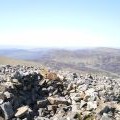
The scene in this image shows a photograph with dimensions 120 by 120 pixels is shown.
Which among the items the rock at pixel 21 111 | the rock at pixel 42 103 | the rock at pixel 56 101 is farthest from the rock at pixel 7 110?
the rock at pixel 56 101

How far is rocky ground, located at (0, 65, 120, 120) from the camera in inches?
869

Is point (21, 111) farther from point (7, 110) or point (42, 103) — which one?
point (42, 103)

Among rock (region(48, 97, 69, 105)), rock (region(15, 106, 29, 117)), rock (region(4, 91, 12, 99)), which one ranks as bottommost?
rock (region(15, 106, 29, 117))

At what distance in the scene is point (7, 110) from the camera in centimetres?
2227

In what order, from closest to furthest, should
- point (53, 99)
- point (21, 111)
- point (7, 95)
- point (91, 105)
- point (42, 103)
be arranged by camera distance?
1. point (91, 105)
2. point (21, 111)
3. point (7, 95)
4. point (53, 99)
5. point (42, 103)

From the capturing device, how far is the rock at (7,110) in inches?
866

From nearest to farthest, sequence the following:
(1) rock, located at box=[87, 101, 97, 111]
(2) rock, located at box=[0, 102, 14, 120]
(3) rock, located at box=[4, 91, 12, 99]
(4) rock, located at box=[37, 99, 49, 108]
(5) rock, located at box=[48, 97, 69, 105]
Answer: (2) rock, located at box=[0, 102, 14, 120] → (1) rock, located at box=[87, 101, 97, 111] → (3) rock, located at box=[4, 91, 12, 99] → (5) rock, located at box=[48, 97, 69, 105] → (4) rock, located at box=[37, 99, 49, 108]

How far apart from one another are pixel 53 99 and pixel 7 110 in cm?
420

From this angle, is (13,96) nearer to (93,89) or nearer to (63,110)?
(63,110)

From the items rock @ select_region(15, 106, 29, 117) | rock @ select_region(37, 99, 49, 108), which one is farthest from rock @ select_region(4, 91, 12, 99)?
rock @ select_region(37, 99, 49, 108)

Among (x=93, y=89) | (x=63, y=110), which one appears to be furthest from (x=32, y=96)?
(x=93, y=89)

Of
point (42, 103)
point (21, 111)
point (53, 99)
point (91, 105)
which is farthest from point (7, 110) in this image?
point (91, 105)

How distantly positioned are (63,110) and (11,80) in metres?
5.76

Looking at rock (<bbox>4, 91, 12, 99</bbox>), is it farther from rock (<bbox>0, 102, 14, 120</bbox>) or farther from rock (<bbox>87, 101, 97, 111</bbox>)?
rock (<bbox>87, 101, 97, 111</bbox>)
